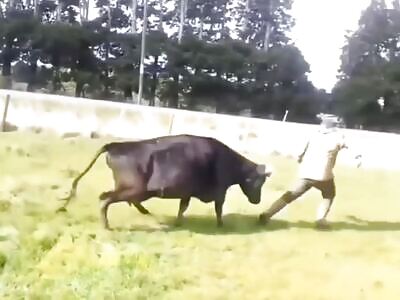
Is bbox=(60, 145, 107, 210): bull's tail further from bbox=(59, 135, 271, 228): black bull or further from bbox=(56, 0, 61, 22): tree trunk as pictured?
bbox=(56, 0, 61, 22): tree trunk

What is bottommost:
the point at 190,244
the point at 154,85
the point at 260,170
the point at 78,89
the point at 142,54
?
the point at 190,244

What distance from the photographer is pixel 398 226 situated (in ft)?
20.7

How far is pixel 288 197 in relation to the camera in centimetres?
609

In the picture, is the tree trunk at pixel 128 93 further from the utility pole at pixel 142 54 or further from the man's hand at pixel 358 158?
the man's hand at pixel 358 158

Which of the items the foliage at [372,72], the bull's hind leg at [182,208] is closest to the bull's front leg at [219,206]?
the bull's hind leg at [182,208]

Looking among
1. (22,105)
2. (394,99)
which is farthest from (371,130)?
(22,105)

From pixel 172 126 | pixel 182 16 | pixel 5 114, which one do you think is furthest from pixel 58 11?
pixel 172 126

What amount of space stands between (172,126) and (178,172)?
2.62 metres

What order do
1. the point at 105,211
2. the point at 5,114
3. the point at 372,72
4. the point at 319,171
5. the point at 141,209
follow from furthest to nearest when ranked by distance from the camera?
the point at 372,72 → the point at 5,114 → the point at 319,171 → the point at 141,209 → the point at 105,211

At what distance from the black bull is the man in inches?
10.1

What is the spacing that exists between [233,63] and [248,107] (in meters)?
1.00

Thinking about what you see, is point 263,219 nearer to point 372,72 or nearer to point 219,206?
point 219,206

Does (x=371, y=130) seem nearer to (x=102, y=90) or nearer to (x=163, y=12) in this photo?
(x=163, y=12)

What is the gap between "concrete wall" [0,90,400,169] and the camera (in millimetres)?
7594
